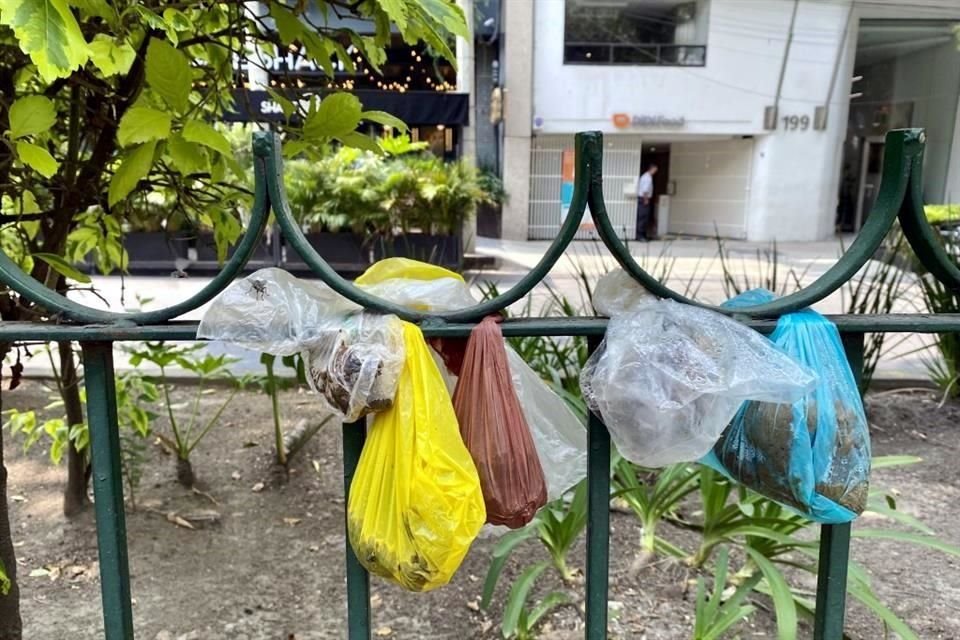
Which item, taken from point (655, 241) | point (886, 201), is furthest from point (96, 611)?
point (655, 241)

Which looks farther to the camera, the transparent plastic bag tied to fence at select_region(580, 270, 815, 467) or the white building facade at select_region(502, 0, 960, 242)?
the white building facade at select_region(502, 0, 960, 242)

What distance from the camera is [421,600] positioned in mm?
2121

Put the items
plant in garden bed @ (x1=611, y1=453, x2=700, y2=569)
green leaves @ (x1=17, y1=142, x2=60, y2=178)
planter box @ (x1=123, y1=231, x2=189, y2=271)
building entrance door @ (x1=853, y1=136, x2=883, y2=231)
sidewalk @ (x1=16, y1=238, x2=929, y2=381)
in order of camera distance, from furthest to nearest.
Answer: building entrance door @ (x1=853, y1=136, x2=883, y2=231) → planter box @ (x1=123, y1=231, x2=189, y2=271) → sidewalk @ (x1=16, y1=238, x2=929, y2=381) → plant in garden bed @ (x1=611, y1=453, x2=700, y2=569) → green leaves @ (x1=17, y1=142, x2=60, y2=178)

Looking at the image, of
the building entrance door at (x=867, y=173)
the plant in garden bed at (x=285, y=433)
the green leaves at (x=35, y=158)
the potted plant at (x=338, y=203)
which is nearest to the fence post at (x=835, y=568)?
the green leaves at (x=35, y=158)

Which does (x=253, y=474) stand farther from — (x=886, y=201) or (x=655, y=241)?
(x=655, y=241)

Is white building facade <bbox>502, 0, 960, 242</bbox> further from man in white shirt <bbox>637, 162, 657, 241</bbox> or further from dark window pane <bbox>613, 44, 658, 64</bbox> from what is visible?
man in white shirt <bbox>637, 162, 657, 241</bbox>

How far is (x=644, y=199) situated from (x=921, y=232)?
16.1 metres

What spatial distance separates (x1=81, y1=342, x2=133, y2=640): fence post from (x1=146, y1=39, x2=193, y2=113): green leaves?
1.20 feet

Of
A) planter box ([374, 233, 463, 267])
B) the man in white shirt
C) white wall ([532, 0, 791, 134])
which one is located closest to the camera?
planter box ([374, 233, 463, 267])

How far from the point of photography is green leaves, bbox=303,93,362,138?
3.49ft

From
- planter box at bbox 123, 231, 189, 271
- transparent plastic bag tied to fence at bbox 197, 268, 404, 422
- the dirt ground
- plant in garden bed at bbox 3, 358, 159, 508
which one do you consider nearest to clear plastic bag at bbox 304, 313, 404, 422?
transparent plastic bag tied to fence at bbox 197, 268, 404, 422

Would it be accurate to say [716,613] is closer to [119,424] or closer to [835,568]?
[835,568]

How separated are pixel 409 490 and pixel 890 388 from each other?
4126mm

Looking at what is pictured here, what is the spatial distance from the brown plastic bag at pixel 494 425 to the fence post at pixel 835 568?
0.45 meters
